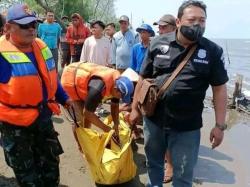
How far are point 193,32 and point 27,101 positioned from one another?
142 cm

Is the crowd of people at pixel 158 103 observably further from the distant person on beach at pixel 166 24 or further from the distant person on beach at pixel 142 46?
the distant person on beach at pixel 142 46

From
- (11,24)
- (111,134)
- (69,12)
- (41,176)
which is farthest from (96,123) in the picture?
(69,12)

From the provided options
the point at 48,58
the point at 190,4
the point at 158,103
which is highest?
the point at 190,4

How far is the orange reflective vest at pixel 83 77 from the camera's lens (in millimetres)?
4191

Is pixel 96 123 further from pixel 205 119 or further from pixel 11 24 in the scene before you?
pixel 205 119

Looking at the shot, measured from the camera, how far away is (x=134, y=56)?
5559 mm

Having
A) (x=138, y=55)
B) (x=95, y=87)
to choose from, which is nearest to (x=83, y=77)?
(x=95, y=87)

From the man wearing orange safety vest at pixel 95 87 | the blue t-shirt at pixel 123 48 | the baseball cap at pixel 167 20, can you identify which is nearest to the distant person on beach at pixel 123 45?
the blue t-shirt at pixel 123 48

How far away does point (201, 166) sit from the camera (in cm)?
568

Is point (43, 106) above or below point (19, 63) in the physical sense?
below

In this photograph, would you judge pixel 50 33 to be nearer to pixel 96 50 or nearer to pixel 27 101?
pixel 96 50

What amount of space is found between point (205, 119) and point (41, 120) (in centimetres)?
708

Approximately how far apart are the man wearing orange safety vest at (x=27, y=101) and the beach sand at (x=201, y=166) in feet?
3.12

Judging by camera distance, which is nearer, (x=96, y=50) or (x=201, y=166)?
(x=201, y=166)
